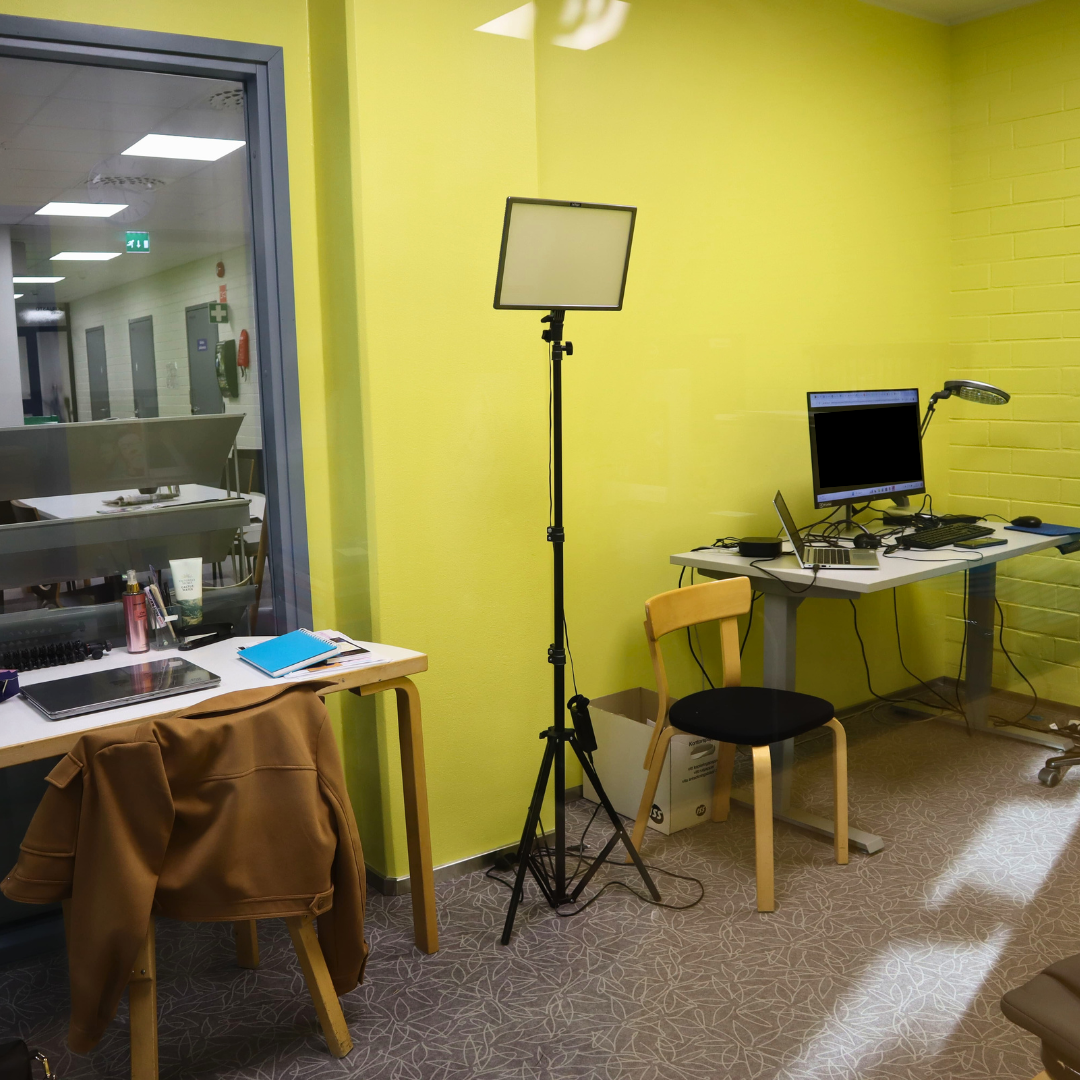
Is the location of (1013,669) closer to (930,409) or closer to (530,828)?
(930,409)

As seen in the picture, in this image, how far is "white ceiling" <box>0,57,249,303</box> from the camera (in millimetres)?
2371

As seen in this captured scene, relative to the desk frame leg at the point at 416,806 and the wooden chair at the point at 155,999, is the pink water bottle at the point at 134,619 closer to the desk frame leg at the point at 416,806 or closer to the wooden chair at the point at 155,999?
the desk frame leg at the point at 416,806

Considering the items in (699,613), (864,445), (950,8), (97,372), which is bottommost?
(699,613)

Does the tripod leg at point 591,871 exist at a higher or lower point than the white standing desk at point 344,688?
lower

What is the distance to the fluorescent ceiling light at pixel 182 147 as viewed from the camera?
8.30ft

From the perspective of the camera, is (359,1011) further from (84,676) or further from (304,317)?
(304,317)

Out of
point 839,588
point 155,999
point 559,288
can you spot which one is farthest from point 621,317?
point 155,999

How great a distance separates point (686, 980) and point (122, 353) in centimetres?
208

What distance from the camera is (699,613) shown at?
300 cm

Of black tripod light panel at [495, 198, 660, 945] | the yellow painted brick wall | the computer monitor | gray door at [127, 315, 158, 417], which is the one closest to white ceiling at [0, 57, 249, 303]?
gray door at [127, 315, 158, 417]

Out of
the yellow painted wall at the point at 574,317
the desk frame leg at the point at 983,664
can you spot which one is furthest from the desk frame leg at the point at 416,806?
the desk frame leg at the point at 983,664

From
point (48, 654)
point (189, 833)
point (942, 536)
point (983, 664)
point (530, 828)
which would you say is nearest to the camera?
point (189, 833)

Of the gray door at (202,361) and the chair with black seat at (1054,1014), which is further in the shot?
the gray door at (202,361)

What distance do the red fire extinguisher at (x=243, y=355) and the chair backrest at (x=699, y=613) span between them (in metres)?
1.29
